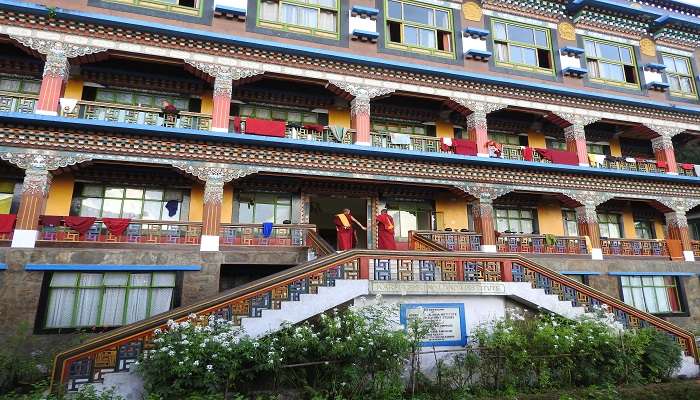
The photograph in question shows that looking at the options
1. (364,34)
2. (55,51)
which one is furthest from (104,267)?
(364,34)

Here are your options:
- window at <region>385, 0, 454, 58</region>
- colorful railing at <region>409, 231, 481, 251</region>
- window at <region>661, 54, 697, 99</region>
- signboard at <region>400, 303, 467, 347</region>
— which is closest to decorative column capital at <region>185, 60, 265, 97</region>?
window at <region>385, 0, 454, 58</region>

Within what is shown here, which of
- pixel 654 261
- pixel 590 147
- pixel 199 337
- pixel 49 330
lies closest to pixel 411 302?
pixel 199 337

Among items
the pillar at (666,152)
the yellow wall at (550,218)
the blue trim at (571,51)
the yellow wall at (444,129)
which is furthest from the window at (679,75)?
the yellow wall at (444,129)

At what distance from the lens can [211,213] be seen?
1310cm

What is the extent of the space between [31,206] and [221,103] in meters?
5.93

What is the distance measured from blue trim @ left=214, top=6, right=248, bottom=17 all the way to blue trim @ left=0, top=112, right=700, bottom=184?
4.52m

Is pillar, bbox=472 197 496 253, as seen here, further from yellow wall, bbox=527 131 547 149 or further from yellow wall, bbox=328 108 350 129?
yellow wall, bbox=328 108 350 129

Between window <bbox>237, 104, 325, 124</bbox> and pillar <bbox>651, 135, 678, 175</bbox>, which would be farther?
pillar <bbox>651, 135, 678, 175</bbox>

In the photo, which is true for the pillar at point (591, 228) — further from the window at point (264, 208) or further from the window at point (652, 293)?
the window at point (264, 208)

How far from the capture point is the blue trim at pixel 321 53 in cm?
1302

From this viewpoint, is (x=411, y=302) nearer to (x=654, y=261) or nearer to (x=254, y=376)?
(x=254, y=376)

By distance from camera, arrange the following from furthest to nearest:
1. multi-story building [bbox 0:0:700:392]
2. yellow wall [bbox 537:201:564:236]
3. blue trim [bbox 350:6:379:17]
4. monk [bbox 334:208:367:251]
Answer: yellow wall [bbox 537:201:564:236]
blue trim [bbox 350:6:379:17]
monk [bbox 334:208:367:251]
multi-story building [bbox 0:0:700:392]

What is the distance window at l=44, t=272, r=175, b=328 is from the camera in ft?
38.8

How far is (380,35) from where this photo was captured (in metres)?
16.5
